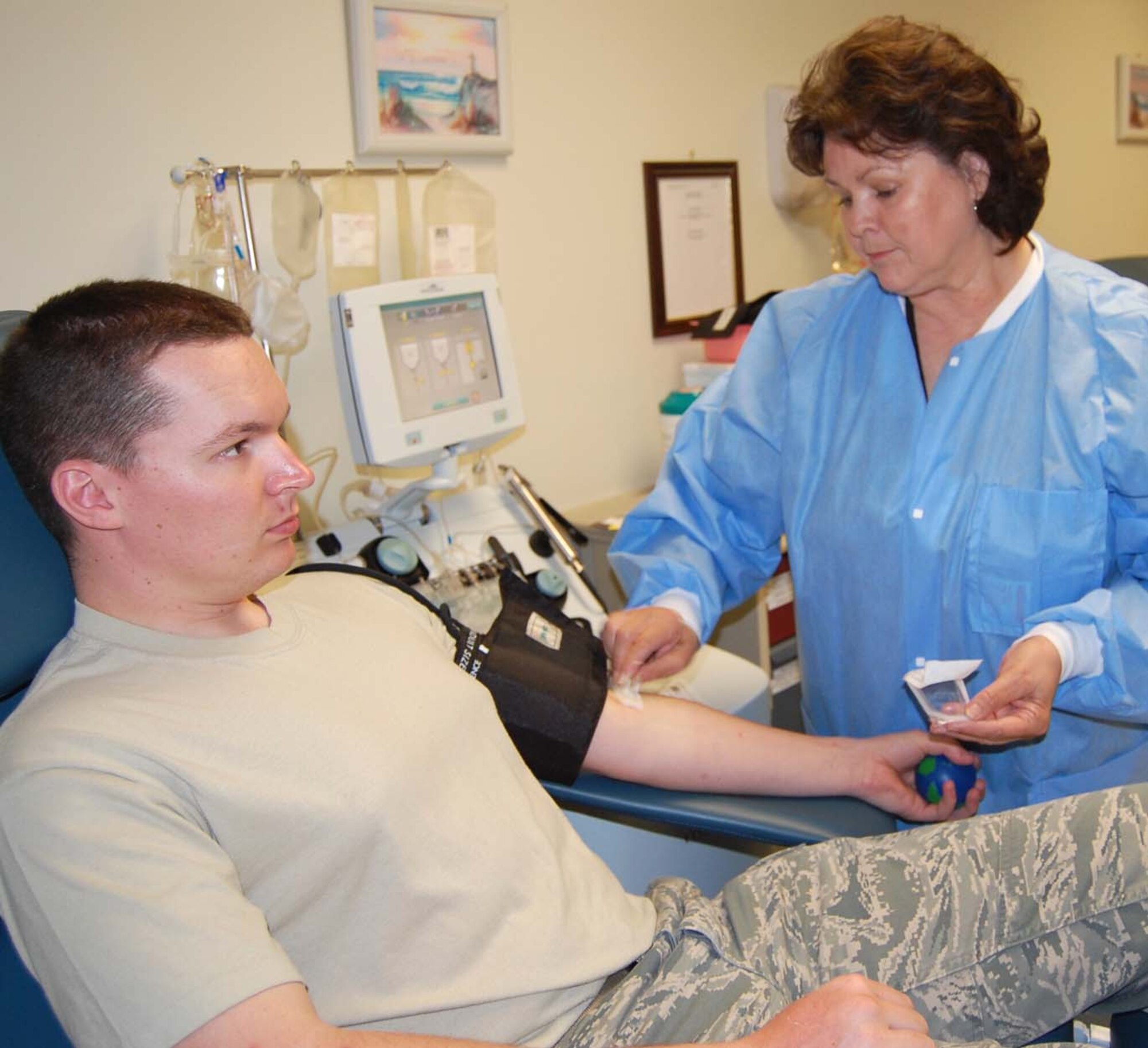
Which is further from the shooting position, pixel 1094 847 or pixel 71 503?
pixel 1094 847

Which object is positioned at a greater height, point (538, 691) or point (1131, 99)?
point (1131, 99)

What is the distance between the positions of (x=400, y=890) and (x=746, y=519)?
0.89m

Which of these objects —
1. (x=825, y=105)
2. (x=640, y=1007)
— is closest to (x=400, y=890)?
(x=640, y=1007)

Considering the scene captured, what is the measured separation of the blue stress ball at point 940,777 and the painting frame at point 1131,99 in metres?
3.58

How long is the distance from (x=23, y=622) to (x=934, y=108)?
1.19 metres

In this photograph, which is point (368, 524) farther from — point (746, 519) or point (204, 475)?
point (204, 475)

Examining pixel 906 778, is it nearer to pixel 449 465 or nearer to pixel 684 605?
pixel 684 605

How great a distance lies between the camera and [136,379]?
1009 millimetres

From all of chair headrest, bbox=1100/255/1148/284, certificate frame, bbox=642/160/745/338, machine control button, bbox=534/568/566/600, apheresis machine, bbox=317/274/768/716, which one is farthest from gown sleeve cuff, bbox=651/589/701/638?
certificate frame, bbox=642/160/745/338

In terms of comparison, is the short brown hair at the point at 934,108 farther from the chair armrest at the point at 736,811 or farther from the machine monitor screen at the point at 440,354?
the chair armrest at the point at 736,811

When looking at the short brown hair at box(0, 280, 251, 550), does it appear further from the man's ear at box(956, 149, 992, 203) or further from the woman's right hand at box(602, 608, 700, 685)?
the man's ear at box(956, 149, 992, 203)

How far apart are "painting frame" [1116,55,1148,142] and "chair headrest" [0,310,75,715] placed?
423 cm

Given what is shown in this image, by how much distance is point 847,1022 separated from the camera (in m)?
0.95

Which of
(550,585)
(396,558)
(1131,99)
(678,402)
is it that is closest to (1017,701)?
(550,585)
